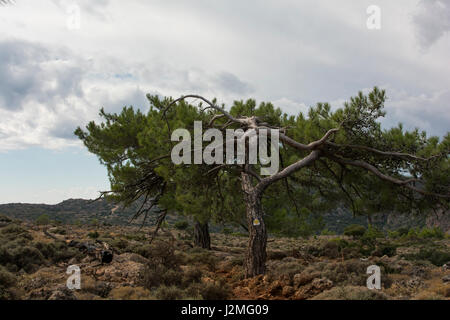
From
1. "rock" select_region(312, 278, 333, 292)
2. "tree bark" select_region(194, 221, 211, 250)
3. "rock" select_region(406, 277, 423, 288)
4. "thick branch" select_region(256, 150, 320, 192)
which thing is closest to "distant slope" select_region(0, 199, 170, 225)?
"tree bark" select_region(194, 221, 211, 250)

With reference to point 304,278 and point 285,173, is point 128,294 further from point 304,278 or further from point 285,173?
point 285,173

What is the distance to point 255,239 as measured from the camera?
908 centimetres

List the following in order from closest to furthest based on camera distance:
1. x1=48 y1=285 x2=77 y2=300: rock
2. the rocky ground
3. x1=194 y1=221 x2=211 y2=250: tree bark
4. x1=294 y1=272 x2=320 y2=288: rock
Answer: x1=48 y1=285 x2=77 y2=300: rock, the rocky ground, x1=294 y1=272 x2=320 y2=288: rock, x1=194 y1=221 x2=211 y2=250: tree bark

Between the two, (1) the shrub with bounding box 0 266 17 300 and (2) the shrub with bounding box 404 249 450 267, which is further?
(2) the shrub with bounding box 404 249 450 267

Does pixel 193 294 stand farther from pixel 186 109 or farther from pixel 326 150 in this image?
pixel 186 109

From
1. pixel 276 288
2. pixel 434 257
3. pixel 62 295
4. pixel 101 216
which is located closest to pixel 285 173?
pixel 276 288

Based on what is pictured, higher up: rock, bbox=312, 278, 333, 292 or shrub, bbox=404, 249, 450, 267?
rock, bbox=312, 278, 333, 292

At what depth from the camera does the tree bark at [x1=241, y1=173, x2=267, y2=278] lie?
29.2ft

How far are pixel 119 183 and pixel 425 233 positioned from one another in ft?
99.5

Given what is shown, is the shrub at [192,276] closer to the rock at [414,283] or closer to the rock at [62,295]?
the rock at [62,295]

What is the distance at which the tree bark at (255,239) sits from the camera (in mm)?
8891

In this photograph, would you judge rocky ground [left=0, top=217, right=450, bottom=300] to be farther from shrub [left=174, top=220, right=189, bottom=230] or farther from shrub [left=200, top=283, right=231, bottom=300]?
shrub [left=174, top=220, right=189, bottom=230]

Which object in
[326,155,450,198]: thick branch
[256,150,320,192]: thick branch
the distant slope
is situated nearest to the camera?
[326,155,450,198]: thick branch

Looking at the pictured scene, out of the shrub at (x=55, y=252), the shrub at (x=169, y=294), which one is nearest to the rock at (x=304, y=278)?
the shrub at (x=169, y=294)
